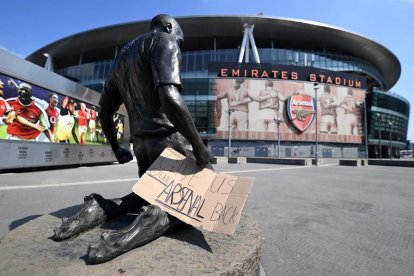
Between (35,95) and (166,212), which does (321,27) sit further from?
(166,212)

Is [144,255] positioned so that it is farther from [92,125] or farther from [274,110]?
[274,110]

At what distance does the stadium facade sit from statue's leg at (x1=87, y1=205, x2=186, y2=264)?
36.7 metres

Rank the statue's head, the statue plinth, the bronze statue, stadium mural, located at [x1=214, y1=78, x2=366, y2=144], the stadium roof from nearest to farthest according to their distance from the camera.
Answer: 1. the statue plinth
2. the bronze statue
3. the statue's head
4. stadium mural, located at [x1=214, y1=78, x2=366, y2=144]
5. the stadium roof

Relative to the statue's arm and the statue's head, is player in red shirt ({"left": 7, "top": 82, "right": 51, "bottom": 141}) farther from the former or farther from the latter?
the statue's arm

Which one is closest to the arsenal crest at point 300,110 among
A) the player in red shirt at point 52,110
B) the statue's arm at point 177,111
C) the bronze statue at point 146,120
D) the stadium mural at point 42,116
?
the stadium mural at point 42,116

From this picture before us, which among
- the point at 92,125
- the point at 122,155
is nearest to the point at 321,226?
the point at 122,155

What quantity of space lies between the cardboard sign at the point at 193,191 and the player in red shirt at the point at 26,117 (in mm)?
11011

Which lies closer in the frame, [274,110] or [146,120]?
[146,120]

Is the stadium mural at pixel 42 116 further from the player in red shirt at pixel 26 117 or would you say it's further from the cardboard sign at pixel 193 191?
the cardboard sign at pixel 193 191

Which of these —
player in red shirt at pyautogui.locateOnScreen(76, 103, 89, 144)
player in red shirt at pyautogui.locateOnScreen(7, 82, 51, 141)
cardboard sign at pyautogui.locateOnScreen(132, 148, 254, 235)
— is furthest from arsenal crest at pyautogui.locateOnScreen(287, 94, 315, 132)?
cardboard sign at pyautogui.locateOnScreen(132, 148, 254, 235)

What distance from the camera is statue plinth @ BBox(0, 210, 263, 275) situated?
1.43 meters

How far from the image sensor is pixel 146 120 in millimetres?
2178

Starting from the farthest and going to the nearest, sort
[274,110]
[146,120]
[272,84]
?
[272,84], [274,110], [146,120]

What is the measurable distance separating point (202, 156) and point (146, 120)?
572 mm
